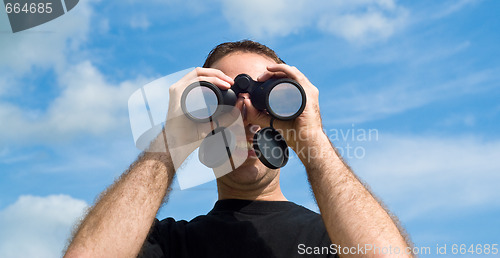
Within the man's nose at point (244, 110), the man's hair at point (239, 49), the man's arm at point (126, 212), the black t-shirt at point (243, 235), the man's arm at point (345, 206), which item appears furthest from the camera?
the man's hair at point (239, 49)

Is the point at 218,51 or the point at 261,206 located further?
the point at 218,51

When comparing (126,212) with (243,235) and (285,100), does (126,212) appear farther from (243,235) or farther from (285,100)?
(285,100)

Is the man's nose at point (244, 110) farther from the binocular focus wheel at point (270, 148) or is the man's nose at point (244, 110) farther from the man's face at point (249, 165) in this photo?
the binocular focus wheel at point (270, 148)

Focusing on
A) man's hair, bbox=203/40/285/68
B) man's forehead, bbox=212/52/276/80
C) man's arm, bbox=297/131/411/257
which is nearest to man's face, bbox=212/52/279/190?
man's forehead, bbox=212/52/276/80

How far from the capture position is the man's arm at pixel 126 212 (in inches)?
90.5

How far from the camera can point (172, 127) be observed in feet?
8.49

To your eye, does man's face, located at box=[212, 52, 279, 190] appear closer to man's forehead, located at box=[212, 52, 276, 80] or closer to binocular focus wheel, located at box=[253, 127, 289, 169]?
man's forehead, located at box=[212, 52, 276, 80]

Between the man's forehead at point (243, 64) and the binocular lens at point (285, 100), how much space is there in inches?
16.0

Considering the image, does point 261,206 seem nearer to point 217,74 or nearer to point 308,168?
point 308,168

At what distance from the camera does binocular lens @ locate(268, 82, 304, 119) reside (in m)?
2.55

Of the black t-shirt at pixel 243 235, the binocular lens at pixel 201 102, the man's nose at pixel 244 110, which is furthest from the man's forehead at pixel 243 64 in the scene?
the black t-shirt at pixel 243 235

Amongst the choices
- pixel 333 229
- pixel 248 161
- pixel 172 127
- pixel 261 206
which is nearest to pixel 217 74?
pixel 172 127

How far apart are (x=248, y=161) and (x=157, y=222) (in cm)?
64

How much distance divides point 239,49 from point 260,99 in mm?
748
